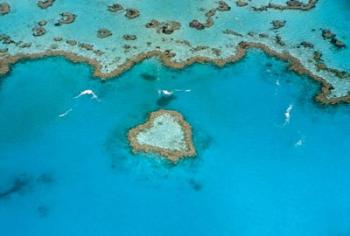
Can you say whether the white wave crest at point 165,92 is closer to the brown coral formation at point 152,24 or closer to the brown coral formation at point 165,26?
the brown coral formation at point 165,26

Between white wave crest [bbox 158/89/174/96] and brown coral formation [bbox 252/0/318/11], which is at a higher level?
brown coral formation [bbox 252/0/318/11]

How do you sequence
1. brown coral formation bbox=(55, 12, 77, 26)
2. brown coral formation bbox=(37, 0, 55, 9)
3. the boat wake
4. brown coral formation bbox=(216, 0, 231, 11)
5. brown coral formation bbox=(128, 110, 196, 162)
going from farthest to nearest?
brown coral formation bbox=(37, 0, 55, 9)
brown coral formation bbox=(216, 0, 231, 11)
brown coral formation bbox=(55, 12, 77, 26)
the boat wake
brown coral formation bbox=(128, 110, 196, 162)

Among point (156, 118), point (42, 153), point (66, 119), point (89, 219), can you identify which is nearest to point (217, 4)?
point (156, 118)

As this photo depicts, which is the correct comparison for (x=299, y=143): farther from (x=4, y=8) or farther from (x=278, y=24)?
(x=4, y=8)

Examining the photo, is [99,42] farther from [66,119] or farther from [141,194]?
[141,194]

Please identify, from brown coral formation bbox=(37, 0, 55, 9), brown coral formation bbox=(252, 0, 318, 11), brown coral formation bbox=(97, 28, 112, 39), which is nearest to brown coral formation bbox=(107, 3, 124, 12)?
brown coral formation bbox=(97, 28, 112, 39)

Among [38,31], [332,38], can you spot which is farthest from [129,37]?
[332,38]

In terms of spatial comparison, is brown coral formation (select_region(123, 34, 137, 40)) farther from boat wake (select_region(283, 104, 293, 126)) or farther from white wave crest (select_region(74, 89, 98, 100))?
boat wake (select_region(283, 104, 293, 126))
